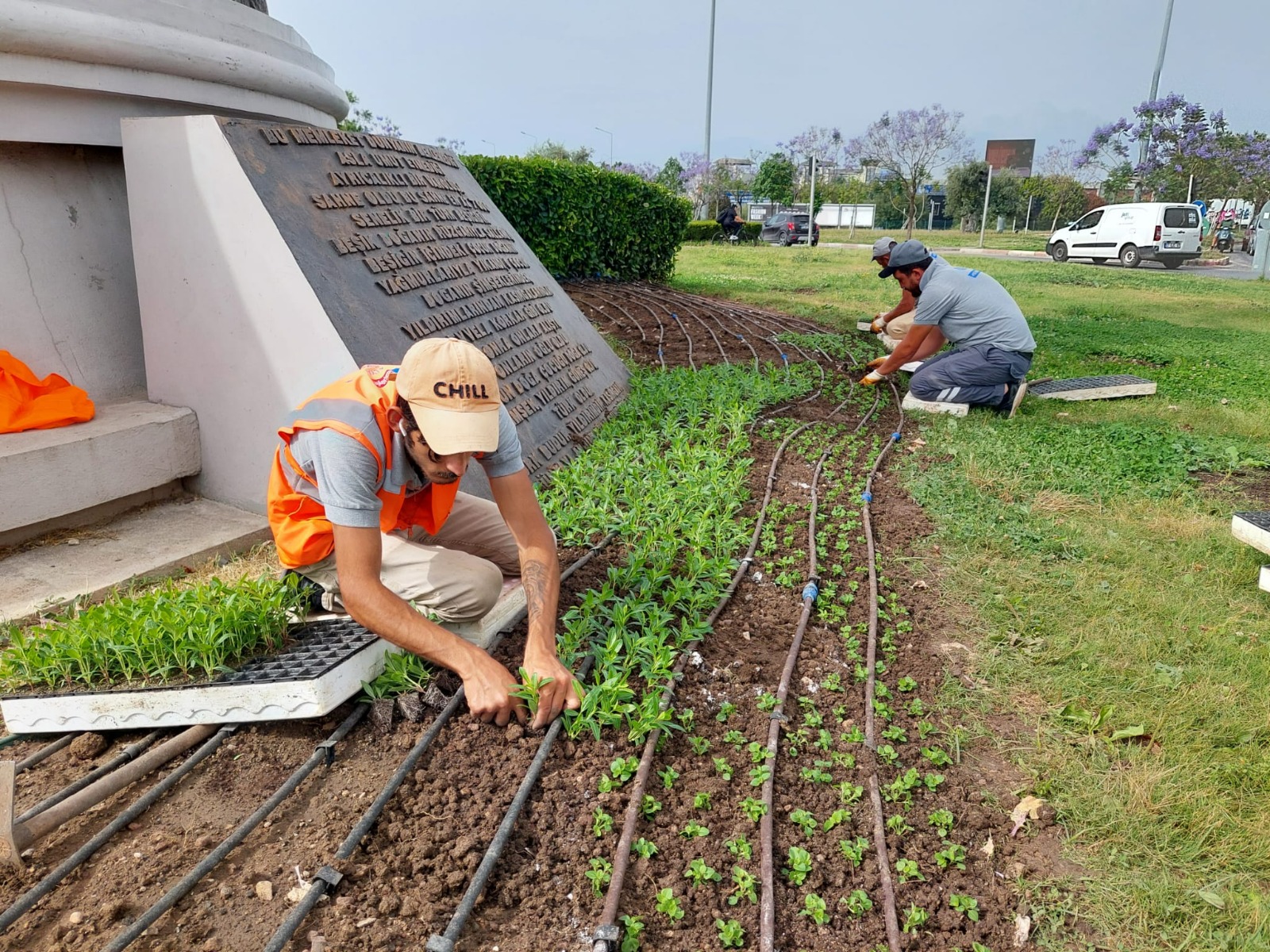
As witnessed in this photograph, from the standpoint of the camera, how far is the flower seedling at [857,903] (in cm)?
208

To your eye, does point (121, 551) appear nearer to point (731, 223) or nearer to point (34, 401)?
point (34, 401)

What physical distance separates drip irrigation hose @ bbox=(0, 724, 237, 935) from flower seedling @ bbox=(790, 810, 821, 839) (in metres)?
1.66

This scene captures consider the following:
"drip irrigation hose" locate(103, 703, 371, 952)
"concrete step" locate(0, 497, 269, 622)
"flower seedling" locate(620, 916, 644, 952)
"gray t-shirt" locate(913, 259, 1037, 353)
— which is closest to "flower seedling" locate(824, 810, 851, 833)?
"flower seedling" locate(620, 916, 644, 952)

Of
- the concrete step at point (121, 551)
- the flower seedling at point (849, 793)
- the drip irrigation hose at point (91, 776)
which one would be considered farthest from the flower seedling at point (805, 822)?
the concrete step at point (121, 551)

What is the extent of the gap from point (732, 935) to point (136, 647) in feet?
6.21

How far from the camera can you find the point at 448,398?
7.35 feet

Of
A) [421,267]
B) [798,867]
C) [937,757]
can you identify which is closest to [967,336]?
[421,267]

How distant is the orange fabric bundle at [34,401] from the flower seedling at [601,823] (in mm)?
3031

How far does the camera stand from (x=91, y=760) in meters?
2.48

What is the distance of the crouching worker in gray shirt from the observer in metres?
6.29

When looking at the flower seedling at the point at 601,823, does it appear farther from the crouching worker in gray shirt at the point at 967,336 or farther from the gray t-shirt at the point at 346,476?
the crouching worker in gray shirt at the point at 967,336

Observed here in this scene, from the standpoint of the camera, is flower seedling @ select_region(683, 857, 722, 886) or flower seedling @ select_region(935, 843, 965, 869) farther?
flower seedling @ select_region(935, 843, 965, 869)

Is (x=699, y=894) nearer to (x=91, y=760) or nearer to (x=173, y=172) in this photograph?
(x=91, y=760)

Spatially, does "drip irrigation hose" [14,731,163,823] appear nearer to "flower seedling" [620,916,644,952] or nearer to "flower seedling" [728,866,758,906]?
"flower seedling" [620,916,644,952]
